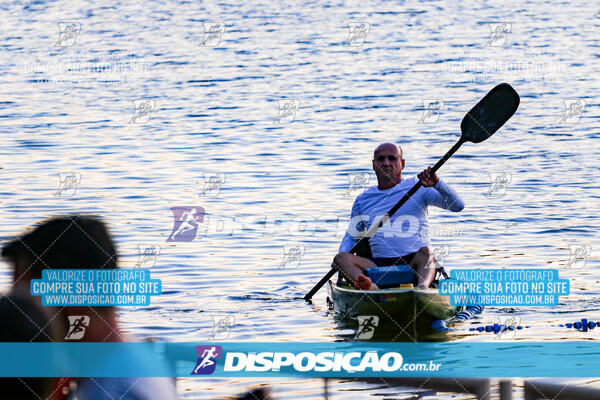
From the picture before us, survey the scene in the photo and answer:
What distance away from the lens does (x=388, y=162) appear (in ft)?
33.7

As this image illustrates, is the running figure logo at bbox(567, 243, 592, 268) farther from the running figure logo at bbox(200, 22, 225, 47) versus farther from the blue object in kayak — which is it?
the running figure logo at bbox(200, 22, 225, 47)

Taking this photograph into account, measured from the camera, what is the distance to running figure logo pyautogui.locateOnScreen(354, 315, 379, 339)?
9.59 metres

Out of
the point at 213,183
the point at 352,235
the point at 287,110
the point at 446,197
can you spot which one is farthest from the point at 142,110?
the point at 446,197

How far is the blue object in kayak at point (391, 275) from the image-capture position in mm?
9617

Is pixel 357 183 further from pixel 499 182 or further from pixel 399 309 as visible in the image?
pixel 399 309

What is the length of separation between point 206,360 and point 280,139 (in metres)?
18.4

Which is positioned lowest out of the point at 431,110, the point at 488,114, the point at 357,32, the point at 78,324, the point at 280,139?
the point at 78,324

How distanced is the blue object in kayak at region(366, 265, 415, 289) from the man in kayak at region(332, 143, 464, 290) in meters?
0.09

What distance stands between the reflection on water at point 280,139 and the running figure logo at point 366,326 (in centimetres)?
13

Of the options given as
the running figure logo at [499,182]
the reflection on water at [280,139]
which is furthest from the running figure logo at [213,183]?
the running figure logo at [499,182]

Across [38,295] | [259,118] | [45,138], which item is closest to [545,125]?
[259,118]

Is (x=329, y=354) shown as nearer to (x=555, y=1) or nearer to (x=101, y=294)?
(x=101, y=294)

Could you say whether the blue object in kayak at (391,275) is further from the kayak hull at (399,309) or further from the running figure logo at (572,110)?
the running figure logo at (572,110)

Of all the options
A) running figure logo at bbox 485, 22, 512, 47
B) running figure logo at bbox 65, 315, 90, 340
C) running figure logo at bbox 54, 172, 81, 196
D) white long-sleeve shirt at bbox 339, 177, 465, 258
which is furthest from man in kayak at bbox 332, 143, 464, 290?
running figure logo at bbox 485, 22, 512, 47
